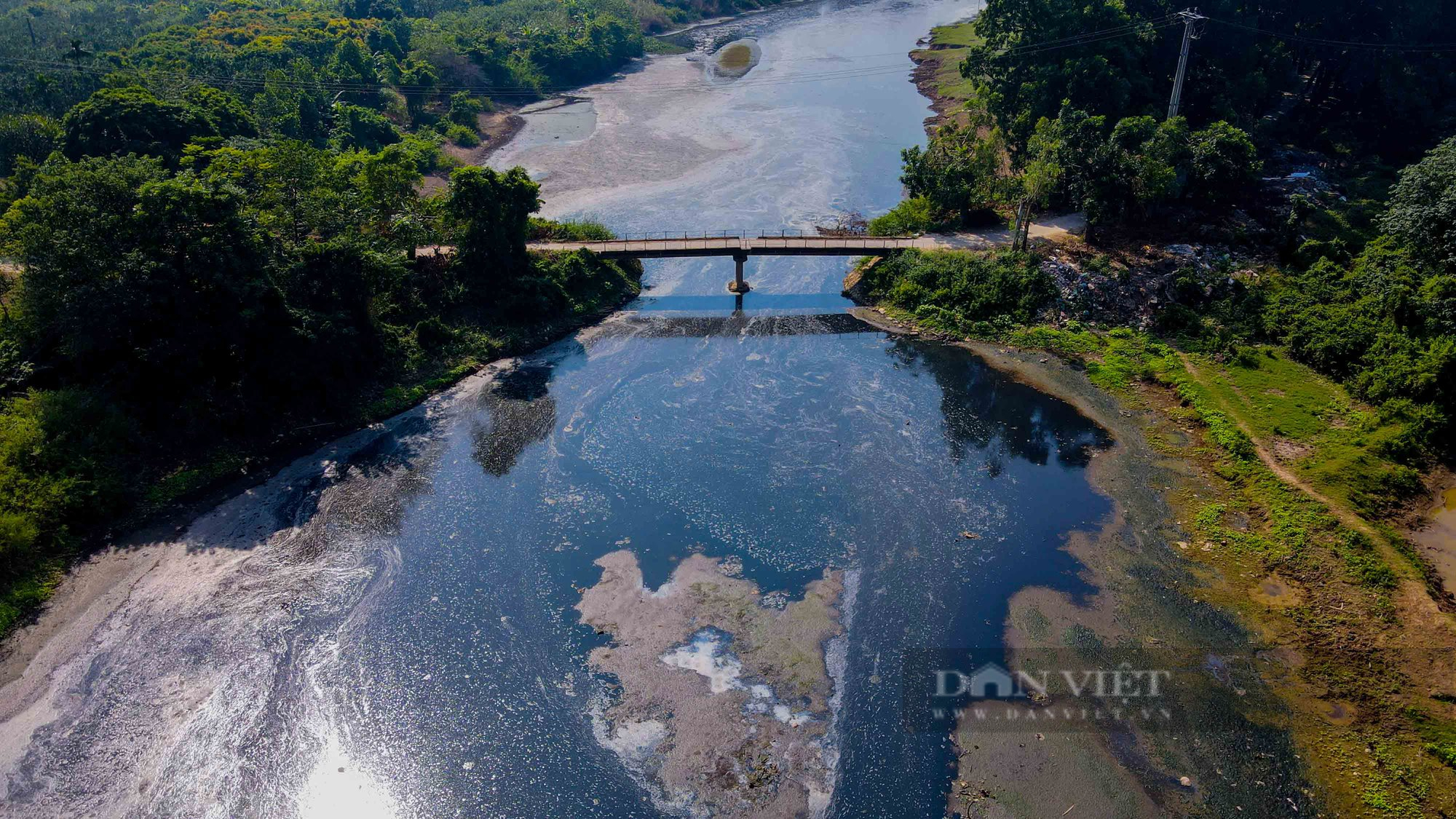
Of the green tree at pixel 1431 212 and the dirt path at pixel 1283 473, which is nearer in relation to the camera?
the dirt path at pixel 1283 473

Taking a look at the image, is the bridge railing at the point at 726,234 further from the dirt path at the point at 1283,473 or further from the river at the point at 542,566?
the dirt path at the point at 1283,473

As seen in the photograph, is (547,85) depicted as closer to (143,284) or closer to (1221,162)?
(143,284)

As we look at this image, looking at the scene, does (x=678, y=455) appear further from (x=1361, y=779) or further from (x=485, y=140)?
(x=485, y=140)

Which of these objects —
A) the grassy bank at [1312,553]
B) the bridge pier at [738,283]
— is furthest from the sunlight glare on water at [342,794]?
the bridge pier at [738,283]

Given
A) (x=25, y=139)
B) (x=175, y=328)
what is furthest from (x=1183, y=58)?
(x=25, y=139)

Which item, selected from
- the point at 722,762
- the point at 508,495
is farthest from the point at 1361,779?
the point at 508,495

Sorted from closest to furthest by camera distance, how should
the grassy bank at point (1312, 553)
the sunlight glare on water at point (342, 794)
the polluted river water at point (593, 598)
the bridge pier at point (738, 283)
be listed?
the sunlight glare on water at point (342, 794) → the grassy bank at point (1312, 553) → the polluted river water at point (593, 598) → the bridge pier at point (738, 283)

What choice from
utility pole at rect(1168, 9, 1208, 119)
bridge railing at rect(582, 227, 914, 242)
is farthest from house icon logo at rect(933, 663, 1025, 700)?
utility pole at rect(1168, 9, 1208, 119)
